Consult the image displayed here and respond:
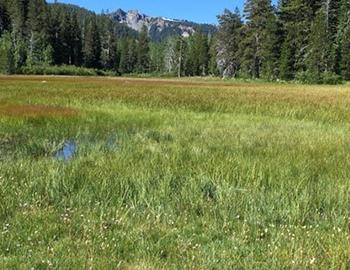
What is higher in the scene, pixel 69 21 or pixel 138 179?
pixel 69 21

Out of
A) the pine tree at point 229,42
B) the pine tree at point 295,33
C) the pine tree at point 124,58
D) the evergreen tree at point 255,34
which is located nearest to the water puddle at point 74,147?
the pine tree at point 295,33

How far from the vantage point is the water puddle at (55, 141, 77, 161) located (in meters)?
11.3

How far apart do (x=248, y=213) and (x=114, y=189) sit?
212 cm

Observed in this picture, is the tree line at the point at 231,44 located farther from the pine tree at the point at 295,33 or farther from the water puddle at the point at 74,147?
the water puddle at the point at 74,147

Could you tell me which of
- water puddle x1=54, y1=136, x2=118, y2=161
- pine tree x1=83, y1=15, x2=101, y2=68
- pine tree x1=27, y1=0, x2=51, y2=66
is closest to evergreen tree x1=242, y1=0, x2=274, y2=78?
pine tree x1=27, y1=0, x2=51, y2=66

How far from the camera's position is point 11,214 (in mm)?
6402

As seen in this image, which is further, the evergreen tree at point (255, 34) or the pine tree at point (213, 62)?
the pine tree at point (213, 62)

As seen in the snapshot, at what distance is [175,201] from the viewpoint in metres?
7.38

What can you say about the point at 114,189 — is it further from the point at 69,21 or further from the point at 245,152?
the point at 69,21

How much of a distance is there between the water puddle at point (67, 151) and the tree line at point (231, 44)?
188 ft

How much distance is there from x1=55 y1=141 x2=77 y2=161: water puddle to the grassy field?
0.18m

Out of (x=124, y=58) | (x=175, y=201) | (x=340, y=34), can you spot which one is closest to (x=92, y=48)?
(x=124, y=58)

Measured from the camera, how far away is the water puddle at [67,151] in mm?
11264

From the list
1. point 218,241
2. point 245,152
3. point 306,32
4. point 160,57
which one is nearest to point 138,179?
point 218,241
